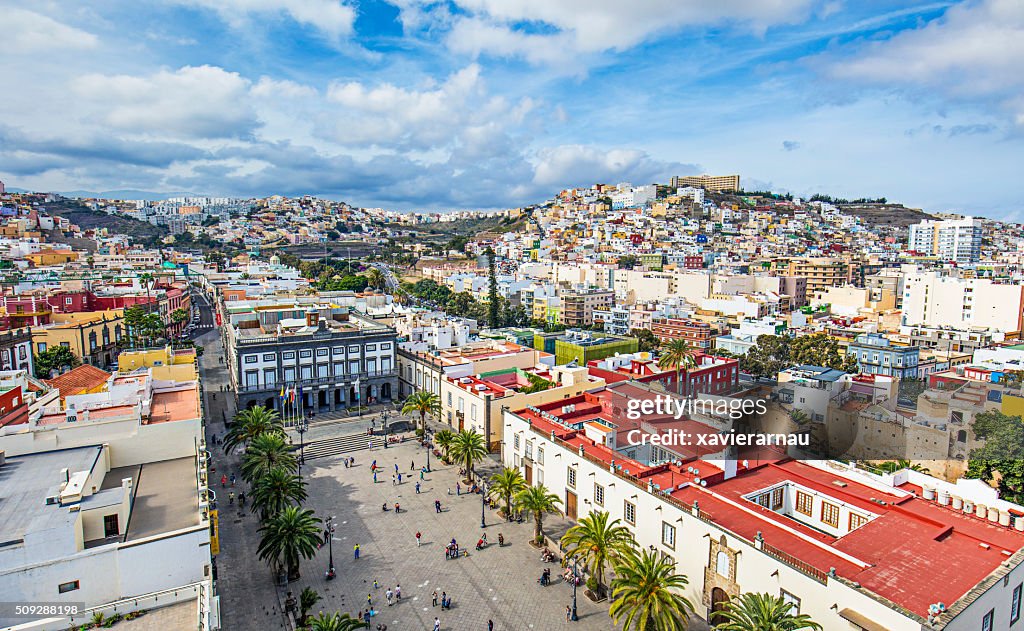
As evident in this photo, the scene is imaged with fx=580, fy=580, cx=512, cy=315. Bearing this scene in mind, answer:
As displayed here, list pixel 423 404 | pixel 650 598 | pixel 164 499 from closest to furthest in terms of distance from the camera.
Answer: pixel 650 598, pixel 164 499, pixel 423 404

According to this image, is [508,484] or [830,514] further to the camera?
[508,484]

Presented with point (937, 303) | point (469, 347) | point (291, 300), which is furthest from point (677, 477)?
point (937, 303)

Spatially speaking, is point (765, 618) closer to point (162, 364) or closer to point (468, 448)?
point (468, 448)

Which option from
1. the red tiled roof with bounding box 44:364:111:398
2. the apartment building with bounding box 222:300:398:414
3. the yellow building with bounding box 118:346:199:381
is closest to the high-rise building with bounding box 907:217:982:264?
the apartment building with bounding box 222:300:398:414

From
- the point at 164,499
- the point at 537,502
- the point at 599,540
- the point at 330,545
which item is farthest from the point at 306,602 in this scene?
the point at 599,540

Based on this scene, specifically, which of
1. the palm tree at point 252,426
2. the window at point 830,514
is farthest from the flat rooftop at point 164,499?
the window at point 830,514

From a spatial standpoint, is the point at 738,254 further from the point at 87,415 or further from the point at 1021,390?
the point at 87,415
